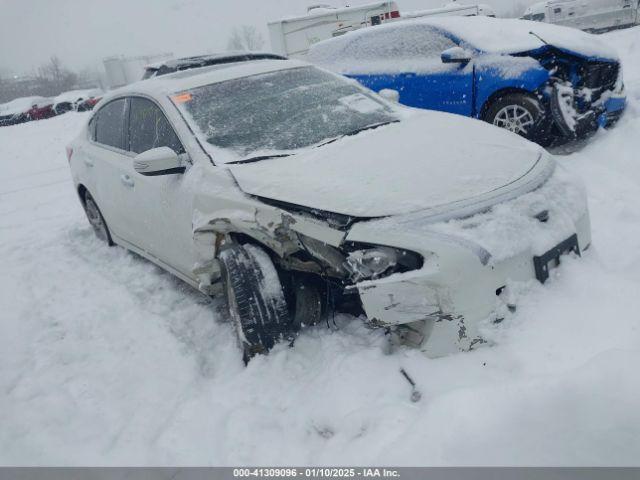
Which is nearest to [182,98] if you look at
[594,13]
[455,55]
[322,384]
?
[322,384]

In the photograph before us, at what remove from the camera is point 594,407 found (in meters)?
1.83

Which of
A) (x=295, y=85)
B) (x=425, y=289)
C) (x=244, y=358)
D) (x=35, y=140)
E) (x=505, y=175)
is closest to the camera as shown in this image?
(x=425, y=289)

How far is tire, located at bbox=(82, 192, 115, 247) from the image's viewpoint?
4.84 metres

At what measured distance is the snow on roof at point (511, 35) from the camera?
215 inches

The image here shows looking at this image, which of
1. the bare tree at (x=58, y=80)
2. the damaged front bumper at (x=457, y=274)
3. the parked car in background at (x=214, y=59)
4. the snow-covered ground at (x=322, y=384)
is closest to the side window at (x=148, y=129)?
the parked car in background at (x=214, y=59)

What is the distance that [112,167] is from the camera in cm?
410

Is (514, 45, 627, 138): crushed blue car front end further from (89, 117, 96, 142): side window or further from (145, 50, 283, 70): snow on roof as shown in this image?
(89, 117, 96, 142): side window

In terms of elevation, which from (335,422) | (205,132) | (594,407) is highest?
(205,132)

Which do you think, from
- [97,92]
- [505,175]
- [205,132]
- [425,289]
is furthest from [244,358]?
[97,92]

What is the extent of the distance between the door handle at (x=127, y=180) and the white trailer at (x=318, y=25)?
10.7 metres

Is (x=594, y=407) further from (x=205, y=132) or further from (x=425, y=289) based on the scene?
(x=205, y=132)

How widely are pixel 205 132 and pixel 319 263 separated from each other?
1.20 metres

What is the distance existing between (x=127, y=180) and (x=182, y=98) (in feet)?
2.73

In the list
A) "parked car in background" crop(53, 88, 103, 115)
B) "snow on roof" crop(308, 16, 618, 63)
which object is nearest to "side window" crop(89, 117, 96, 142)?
"snow on roof" crop(308, 16, 618, 63)
